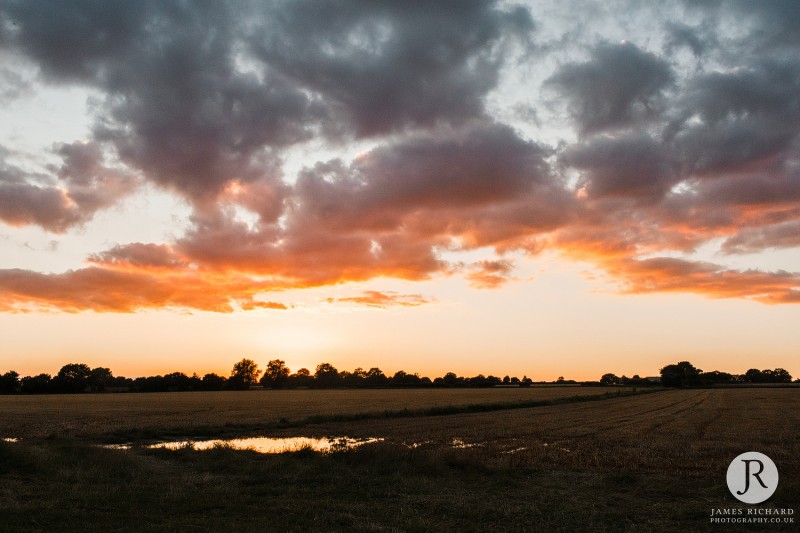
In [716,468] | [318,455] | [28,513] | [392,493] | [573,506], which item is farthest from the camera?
[318,455]

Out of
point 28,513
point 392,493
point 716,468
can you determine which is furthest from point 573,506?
point 28,513

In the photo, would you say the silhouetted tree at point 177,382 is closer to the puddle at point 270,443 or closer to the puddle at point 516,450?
the puddle at point 270,443

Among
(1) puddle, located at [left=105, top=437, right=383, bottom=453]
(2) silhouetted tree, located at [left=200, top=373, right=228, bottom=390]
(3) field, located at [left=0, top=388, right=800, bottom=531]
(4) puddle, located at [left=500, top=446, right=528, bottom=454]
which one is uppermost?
(3) field, located at [left=0, top=388, right=800, bottom=531]

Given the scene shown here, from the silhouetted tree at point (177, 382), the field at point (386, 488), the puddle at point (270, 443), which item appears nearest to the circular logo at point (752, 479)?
the field at point (386, 488)

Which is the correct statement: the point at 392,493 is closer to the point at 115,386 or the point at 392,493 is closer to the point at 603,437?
the point at 603,437

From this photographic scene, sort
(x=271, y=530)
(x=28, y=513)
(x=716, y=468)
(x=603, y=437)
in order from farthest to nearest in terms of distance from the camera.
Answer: (x=603, y=437), (x=716, y=468), (x=28, y=513), (x=271, y=530)

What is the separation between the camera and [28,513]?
41.3 ft

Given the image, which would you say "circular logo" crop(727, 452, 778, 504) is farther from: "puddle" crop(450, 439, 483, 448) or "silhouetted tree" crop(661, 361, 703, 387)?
"silhouetted tree" crop(661, 361, 703, 387)

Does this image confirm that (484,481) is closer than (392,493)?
No

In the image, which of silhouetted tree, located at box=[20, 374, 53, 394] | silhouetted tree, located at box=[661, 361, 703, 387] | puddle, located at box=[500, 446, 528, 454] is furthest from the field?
silhouetted tree, located at box=[661, 361, 703, 387]

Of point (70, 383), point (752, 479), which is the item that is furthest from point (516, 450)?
point (70, 383)

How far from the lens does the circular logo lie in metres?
14.3

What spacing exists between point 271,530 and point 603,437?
2387cm

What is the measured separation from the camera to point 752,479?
1595cm
